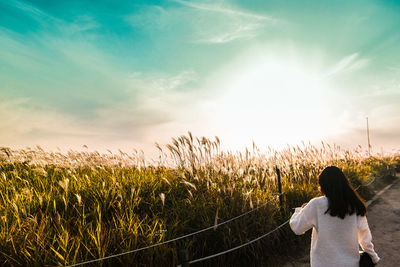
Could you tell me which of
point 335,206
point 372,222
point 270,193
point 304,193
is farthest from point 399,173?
point 335,206

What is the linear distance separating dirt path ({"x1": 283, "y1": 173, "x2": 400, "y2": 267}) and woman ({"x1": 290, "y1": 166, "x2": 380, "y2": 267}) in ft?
8.18

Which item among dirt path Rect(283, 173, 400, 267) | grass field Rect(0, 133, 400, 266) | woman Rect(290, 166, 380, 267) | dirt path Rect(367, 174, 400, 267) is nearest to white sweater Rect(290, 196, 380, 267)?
woman Rect(290, 166, 380, 267)

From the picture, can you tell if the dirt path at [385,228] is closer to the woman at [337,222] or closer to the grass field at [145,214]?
the grass field at [145,214]

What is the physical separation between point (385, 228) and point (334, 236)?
5.87m

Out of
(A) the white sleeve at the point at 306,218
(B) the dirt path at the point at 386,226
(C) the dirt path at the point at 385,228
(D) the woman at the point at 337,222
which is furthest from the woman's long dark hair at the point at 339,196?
(B) the dirt path at the point at 386,226

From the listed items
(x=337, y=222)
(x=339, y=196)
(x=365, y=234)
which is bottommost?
(x=365, y=234)

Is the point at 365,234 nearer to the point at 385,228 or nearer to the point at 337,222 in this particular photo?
the point at 337,222

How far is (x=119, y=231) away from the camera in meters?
3.96

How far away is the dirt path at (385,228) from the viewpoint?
5.45 m

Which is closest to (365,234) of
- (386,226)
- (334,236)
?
(334,236)

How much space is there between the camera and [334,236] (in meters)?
2.92

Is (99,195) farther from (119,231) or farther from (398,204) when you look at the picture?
(398,204)

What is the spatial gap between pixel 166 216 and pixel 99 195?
1227mm

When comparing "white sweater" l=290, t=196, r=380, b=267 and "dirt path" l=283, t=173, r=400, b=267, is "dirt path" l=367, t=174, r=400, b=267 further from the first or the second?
"white sweater" l=290, t=196, r=380, b=267
